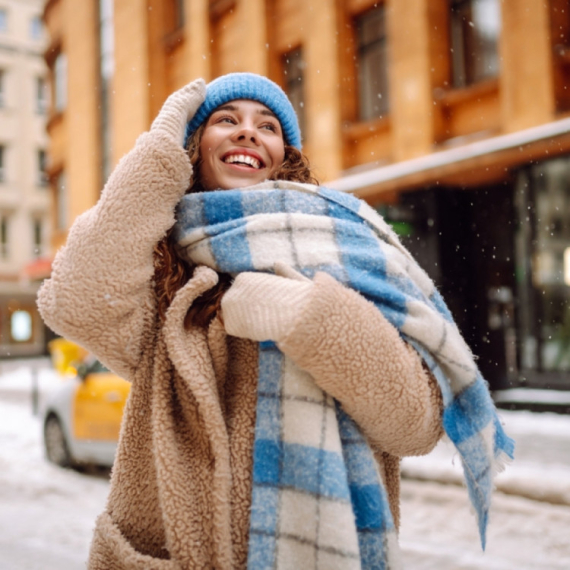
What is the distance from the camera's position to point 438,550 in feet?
15.5

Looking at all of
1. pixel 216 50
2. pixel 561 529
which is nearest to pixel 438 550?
pixel 561 529

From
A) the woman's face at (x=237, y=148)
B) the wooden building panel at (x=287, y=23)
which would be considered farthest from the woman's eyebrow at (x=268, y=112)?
the wooden building panel at (x=287, y=23)

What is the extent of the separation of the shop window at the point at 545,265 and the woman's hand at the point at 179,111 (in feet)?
32.5

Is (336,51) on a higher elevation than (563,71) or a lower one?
higher

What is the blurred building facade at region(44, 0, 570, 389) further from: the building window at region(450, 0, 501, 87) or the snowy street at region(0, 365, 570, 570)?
the snowy street at region(0, 365, 570, 570)

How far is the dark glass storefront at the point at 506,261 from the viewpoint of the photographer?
1070cm

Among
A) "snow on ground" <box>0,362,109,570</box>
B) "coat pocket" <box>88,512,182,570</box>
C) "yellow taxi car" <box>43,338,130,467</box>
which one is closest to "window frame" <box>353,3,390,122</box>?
"yellow taxi car" <box>43,338,130,467</box>

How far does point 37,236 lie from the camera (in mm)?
40000

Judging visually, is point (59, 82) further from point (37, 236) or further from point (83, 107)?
point (37, 236)

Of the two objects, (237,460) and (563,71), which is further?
(563,71)

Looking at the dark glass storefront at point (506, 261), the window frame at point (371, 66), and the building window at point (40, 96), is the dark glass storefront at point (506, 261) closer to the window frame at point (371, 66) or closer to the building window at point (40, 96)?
the window frame at point (371, 66)

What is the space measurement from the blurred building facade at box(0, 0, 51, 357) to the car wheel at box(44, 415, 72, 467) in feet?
101

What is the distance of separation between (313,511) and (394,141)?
11.5 metres

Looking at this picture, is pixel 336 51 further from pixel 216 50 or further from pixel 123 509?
pixel 123 509
